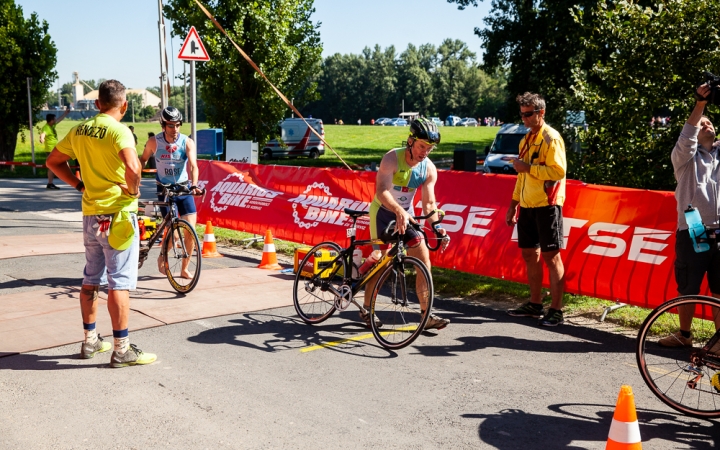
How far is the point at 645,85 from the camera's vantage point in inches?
347

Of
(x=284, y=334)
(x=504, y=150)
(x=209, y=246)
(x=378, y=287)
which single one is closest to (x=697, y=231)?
(x=378, y=287)

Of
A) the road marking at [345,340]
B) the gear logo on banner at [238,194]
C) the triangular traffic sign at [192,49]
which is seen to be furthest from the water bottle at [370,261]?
the triangular traffic sign at [192,49]

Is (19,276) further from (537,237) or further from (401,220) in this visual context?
(537,237)

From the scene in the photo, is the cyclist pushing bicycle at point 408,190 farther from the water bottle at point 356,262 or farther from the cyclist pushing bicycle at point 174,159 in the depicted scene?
the cyclist pushing bicycle at point 174,159

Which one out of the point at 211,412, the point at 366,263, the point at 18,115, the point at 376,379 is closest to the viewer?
the point at 211,412

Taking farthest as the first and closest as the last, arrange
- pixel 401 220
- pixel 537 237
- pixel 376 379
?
pixel 537 237 → pixel 401 220 → pixel 376 379

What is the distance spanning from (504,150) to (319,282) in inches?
741

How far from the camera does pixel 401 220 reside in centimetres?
619

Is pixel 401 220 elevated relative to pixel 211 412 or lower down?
elevated

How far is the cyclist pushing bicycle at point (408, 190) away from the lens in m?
6.24

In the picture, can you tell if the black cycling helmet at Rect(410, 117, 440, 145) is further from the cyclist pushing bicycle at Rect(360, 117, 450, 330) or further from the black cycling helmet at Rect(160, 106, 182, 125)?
the black cycling helmet at Rect(160, 106, 182, 125)

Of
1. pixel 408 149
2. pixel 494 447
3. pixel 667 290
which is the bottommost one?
pixel 494 447

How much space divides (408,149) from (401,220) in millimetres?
700

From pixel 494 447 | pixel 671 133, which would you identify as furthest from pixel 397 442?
pixel 671 133
